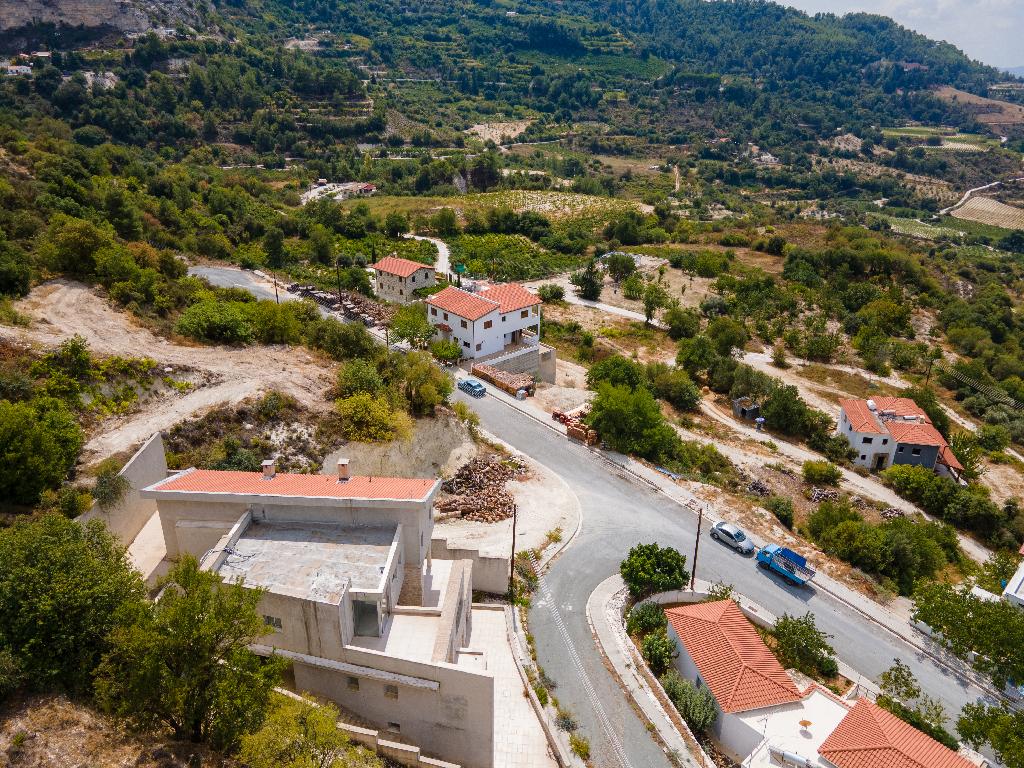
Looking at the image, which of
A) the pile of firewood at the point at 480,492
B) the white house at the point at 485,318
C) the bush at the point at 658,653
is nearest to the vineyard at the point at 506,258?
the white house at the point at 485,318

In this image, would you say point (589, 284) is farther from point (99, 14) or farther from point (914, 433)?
point (99, 14)

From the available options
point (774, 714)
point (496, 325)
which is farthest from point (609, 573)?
point (496, 325)

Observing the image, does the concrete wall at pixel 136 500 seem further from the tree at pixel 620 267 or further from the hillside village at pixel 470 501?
the tree at pixel 620 267

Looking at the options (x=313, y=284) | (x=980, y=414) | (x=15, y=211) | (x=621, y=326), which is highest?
(x=15, y=211)

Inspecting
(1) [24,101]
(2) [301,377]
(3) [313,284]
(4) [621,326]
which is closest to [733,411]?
(4) [621,326]

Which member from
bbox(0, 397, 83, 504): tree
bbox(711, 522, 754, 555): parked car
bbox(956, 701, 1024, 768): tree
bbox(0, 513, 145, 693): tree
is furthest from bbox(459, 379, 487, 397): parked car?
bbox(956, 701, 1024, 768): tree

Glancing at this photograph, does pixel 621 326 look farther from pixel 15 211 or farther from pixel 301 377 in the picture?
pixel 15 211

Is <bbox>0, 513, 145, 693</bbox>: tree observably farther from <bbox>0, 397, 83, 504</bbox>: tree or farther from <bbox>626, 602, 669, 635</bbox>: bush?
<bbox>626, 602, 669, 635</bbox>: bush
